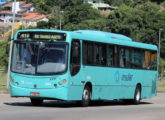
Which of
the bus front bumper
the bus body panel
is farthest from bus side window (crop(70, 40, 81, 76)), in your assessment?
the bus front bumper

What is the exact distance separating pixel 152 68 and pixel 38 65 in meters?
10.2

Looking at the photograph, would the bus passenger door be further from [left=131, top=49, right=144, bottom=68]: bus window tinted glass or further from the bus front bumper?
[left=131, top=49, right=144, bottom=68]: bus window tinted glass

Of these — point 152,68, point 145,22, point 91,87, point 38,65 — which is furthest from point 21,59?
point 145,22

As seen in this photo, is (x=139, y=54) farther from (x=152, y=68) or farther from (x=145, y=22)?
(x=145, y=22)

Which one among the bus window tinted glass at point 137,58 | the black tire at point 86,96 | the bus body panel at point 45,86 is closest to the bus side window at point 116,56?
the bus window tinted glass at point 137,58

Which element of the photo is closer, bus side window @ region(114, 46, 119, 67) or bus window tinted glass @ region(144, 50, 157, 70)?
bus side window @ region(114, 46, 119, 67)

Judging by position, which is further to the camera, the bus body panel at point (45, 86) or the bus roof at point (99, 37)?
the bus roof at point (99, 37)

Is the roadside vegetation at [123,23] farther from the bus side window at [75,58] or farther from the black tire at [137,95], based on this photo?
the bus side window at [75,58]

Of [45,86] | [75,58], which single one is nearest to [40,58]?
[45,86]

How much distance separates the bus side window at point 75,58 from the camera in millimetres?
21562

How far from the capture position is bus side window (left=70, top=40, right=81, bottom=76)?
21.6 metres

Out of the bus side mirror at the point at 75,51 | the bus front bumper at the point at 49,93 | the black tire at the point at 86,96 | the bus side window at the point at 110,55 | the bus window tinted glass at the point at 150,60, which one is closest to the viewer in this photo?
the bus front bumper at the point at 49,93

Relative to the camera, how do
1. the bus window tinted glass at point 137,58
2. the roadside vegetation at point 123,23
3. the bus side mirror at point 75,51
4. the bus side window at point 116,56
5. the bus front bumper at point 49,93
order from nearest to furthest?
the bus front bumper at point 49,93 → the bus side mirror at point 75,51 → the bus side window at point 116,56 → the bus window tinted glass at point 137,58 → the roadside vegetation at point 123,23

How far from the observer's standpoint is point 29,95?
2139 centimetres
